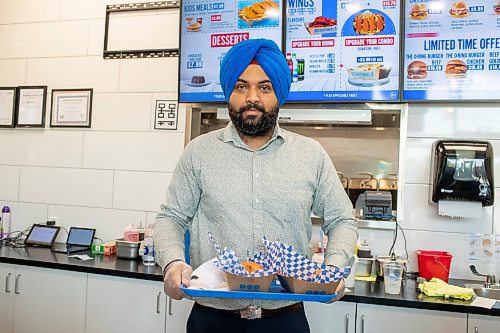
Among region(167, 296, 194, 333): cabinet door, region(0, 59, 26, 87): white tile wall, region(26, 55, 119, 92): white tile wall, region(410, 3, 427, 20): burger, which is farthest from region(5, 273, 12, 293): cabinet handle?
region(410, 3, 427, 20): burger

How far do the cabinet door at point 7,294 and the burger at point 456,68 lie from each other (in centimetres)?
258

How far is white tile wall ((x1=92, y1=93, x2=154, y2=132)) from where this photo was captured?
285 cm

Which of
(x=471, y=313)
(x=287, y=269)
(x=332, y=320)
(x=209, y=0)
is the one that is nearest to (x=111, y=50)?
(x=209, y=0)

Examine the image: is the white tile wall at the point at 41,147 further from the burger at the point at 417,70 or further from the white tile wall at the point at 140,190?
the burger at the point at 417,70

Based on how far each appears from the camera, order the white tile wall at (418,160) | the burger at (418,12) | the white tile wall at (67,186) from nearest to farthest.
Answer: the burger at (418,12) < the white tile wall at (418,160) < the white tile wall at (67,186)

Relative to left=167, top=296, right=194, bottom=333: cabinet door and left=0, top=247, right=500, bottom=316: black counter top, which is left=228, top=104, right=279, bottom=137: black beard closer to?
left=0, top=247, right=500, bottom=316: black counter top

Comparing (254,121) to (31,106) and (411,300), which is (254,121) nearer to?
(411,300)

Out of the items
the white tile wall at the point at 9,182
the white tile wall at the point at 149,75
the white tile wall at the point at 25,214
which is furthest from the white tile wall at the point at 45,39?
the white tile wall at the point at 25,214

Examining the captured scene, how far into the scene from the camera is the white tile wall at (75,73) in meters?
2.93

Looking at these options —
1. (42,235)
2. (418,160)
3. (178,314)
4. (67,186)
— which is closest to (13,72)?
(67,186)

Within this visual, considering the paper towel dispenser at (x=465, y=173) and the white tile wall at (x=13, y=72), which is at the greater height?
the white tile wall at (x=13, y=72)

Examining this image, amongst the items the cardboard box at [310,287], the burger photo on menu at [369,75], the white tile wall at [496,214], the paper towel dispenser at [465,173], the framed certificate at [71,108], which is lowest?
the cardboard box at [310,287]

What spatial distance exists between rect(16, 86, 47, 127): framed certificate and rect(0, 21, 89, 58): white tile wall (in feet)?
0.84

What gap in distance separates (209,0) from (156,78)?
60cm
